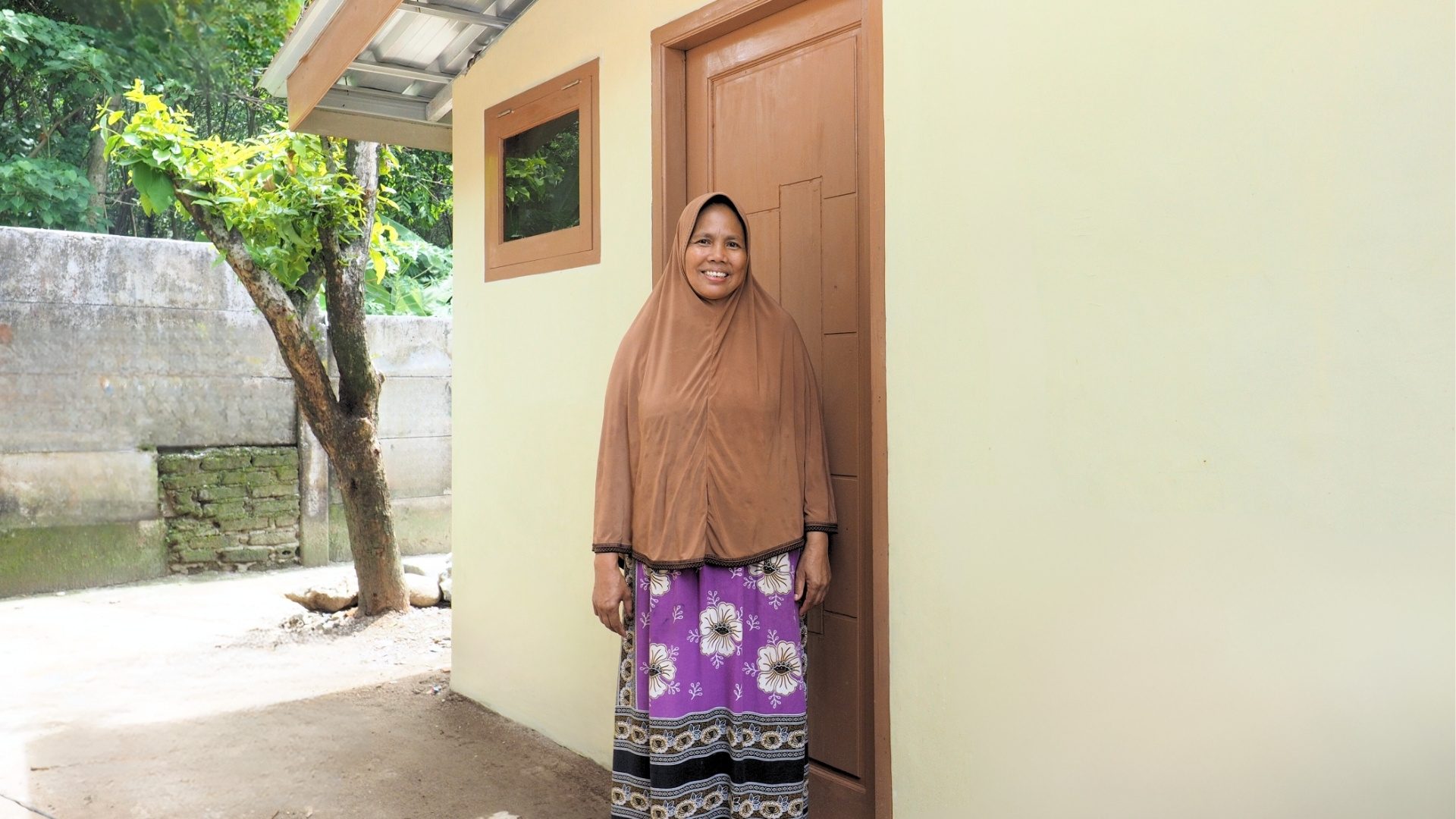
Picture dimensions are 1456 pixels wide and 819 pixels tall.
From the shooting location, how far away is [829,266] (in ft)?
9.75

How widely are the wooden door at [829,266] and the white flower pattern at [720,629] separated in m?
0.36

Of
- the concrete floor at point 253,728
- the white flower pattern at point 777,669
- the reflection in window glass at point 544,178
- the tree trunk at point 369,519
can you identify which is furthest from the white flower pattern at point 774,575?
the tree trunk at point 369,519

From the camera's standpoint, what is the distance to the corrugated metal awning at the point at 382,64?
428 centimetres

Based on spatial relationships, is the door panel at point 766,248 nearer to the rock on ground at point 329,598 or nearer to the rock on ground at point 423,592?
the rock on ground at point 423,592

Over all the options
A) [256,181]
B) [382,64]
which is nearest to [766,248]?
[382,64]

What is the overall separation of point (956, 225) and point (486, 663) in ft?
9.89

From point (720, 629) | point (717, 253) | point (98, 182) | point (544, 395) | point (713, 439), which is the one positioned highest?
point (98, 182)

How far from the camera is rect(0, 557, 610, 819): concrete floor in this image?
354cm

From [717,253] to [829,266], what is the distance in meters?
0.43

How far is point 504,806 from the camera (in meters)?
3.45

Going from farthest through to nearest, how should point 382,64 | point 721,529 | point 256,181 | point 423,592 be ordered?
point 423,592
point 256,181
point 382,64
point 721,529

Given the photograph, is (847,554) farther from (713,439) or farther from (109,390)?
(109,390)

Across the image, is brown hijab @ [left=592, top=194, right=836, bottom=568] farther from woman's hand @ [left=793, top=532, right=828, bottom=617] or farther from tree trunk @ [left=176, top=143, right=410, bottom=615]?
tree trunk @ [left=176, top=143, right=410, bottom=615]

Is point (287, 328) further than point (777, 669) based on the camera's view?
Yes
